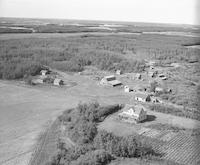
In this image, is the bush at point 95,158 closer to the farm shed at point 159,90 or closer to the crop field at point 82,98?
the crop field at point 82,98

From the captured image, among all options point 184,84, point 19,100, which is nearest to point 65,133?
point 19,100

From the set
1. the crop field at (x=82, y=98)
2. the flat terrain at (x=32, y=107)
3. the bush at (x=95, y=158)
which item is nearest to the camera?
the bush at (x=95, y=158)

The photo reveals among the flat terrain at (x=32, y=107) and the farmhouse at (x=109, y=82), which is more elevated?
the farmhouse at (x=109, y=82)

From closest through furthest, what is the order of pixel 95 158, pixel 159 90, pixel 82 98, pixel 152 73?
1. pixel 95 158
2. pixel 82 98
3. pixel 159 90
4. pixel 152 73

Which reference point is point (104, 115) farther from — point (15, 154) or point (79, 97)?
point (15, 154)

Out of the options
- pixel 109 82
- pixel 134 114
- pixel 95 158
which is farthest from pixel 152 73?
pixel 95 158

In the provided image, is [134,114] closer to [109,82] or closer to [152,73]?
[109,82]

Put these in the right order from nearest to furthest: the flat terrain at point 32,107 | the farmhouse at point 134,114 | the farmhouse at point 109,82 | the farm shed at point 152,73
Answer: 1. the flat terrain at point 32,107
2. the farmhouse at point 134,114
3. the farmhouse at point 109,82
4. the farm shed at point 152,73

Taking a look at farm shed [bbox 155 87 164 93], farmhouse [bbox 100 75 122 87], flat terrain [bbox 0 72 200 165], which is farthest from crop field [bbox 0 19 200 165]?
farmhouse [bbox 100 75 122 87]

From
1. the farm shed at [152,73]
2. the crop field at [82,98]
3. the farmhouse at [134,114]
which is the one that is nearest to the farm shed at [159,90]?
the crop field at [82,98]
